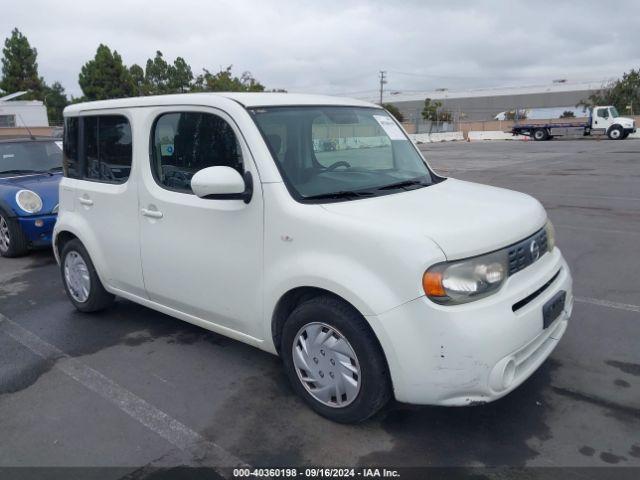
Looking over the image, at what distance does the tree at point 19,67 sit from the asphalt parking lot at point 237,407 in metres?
51.7

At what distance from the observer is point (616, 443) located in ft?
9.35

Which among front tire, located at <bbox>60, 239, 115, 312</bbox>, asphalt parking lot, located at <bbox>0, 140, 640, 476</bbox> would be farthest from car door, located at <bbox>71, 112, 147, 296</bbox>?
asphalt parking lot, located at <bbox>0, 140, 640, 476</bbox>

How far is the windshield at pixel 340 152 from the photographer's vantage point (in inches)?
130

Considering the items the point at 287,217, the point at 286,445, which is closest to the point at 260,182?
the point at 287,217

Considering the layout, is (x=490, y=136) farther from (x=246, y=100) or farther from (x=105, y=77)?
(x=246, y=100)

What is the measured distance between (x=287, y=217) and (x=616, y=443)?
2121 millimetres

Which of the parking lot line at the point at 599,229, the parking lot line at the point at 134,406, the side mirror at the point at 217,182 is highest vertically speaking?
the side mirror at the point at 217,182

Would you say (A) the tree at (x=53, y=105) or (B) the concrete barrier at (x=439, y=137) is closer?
(B) the concrete barrier at (x=439, y=137)

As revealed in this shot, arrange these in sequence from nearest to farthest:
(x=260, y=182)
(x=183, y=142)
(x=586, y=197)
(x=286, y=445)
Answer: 1. (x=286, y=445)
2. (x=260, y=182)
3. (x=183, y=142)
4. (x=586, y=197)

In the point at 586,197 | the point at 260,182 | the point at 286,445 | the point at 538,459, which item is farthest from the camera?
the point at 586,197

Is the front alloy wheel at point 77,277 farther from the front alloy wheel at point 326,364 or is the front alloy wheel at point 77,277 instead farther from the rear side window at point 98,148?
the front alloy wheel at point 326,364

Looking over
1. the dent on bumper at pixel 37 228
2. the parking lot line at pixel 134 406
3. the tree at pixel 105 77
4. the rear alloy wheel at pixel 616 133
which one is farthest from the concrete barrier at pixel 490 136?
the parking lot line at pixel 134 406

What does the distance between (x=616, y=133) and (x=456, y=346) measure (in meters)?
39.8

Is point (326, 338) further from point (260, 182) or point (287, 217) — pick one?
point (260, 182)
